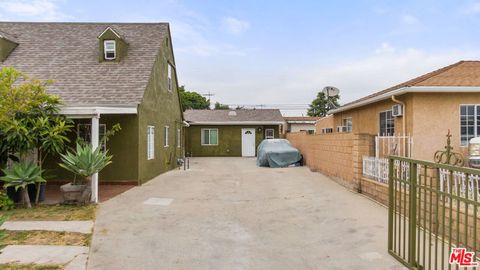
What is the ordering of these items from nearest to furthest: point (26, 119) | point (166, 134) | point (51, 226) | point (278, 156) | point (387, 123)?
point (51, 226) < point (26, 119) < point (387, 123) < point (166, 134) < point (278, 156)

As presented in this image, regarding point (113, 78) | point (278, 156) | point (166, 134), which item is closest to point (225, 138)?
point (278, 156)

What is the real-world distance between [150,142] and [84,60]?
4410 millimetres

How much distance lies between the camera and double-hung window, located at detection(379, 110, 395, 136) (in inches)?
496

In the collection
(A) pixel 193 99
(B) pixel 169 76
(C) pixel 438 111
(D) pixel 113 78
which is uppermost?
(A) pixel 193 99

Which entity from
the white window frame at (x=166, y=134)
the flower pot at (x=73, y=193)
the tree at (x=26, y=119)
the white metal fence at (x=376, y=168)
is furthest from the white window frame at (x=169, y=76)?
the white metal fence at (x=376, y=168)

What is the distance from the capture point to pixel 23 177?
351 inches

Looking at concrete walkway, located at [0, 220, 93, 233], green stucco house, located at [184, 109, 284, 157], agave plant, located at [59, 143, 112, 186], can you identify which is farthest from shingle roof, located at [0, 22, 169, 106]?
green stucco house, located at [184, 109, 284, 157]

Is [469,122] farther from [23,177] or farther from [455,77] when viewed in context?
[23,177]

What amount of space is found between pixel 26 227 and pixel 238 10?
11.2m

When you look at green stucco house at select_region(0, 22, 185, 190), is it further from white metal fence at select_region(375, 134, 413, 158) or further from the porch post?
white metal fence at select_region(375, 134, 413, 158)

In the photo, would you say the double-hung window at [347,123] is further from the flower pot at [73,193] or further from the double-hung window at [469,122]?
the flower pot at [73,193]

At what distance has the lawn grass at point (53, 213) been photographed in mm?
8057

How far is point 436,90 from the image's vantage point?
416 inches

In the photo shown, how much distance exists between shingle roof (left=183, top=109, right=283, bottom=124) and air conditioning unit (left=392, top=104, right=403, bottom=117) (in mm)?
16702
